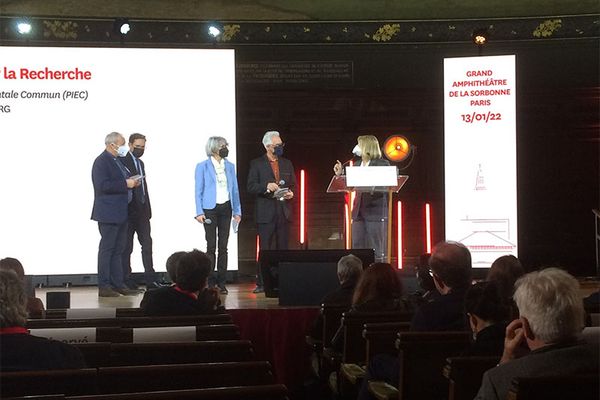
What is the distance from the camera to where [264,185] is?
8.45 meters

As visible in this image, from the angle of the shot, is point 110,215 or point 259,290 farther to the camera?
point 259,290

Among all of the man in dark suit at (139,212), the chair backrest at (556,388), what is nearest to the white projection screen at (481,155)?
the man in dark suit at (139,212)

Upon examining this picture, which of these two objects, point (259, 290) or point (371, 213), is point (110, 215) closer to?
point (259, 290)

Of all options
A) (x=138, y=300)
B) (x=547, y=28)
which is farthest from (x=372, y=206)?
(x=547, y=28)

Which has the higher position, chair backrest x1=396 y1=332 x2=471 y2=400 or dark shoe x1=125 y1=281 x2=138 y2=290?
chair backrest x1=396 y1=332 x2=471 y2=400

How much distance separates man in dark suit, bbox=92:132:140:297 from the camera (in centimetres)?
804

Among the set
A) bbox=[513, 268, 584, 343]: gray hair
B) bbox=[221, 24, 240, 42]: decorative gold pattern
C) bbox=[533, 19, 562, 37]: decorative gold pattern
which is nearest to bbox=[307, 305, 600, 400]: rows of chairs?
bbox=[513, 268, 584, 343]: gray hair

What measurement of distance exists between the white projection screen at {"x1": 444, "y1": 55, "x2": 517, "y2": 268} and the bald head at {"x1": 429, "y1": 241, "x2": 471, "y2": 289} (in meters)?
5.60

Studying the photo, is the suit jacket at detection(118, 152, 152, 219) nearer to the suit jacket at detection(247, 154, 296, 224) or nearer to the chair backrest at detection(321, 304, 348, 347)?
the suit jacket at detection(247, 154, 296, 224)

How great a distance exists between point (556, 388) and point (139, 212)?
667 cm

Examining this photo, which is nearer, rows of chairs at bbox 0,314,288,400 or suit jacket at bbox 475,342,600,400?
rows of chairs at bbox 0,314,288,400

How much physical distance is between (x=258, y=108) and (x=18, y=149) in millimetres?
2873

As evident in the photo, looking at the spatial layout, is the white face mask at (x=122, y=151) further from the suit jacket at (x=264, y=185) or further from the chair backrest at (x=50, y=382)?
the chair backrest at (x=50, y=382)

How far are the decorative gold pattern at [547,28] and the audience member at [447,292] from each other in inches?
291
